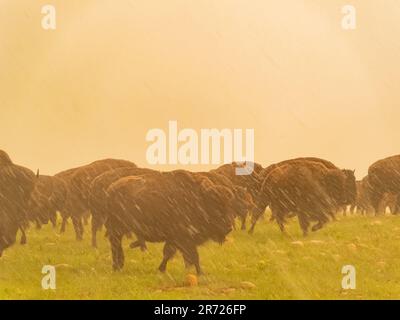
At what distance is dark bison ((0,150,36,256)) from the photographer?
736 inches

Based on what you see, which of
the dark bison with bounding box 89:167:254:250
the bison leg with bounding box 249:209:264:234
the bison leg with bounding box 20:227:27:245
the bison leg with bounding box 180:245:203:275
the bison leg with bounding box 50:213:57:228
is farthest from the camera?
the bison leg with bounding box 50:213:57:228

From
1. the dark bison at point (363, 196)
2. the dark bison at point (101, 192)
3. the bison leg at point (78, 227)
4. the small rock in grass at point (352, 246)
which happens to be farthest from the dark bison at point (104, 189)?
the dark bison at point (363, 196)

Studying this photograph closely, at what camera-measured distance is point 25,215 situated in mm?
20438

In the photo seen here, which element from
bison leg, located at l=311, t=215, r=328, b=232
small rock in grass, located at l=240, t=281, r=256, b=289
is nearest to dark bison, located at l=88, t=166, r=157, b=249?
small rock in grass, located at l=240, t=281, r=256, b=289

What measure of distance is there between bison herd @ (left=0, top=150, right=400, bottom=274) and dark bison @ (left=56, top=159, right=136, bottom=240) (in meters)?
0.04

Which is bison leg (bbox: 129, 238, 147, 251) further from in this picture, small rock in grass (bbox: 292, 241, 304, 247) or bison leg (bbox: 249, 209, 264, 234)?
bison leg (bbox: 249, 209, 264, 234)

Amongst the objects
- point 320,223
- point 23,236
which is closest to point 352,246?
point 320,223

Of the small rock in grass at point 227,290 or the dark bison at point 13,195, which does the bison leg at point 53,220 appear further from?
the small rock in grass at point 227,290

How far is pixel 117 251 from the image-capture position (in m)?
16.7

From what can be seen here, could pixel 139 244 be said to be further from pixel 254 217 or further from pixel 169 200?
pixel 254 217

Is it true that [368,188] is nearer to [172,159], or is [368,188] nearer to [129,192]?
[172,159]

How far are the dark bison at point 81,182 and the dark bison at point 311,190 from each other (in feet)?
18.3

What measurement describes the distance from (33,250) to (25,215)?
2.13 metres

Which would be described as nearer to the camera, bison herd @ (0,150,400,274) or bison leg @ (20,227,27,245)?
bison herd @ (0,150,400,274)
